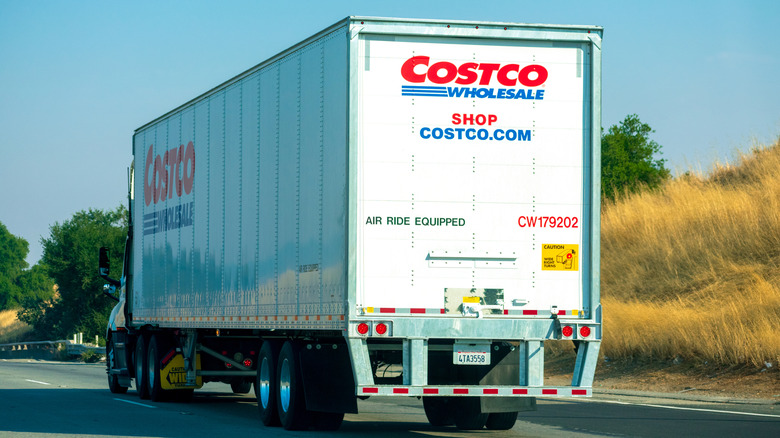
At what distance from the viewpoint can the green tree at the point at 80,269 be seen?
75.9 m

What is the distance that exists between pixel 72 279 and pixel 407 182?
224 ft

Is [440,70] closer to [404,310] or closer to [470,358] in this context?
[404,310]

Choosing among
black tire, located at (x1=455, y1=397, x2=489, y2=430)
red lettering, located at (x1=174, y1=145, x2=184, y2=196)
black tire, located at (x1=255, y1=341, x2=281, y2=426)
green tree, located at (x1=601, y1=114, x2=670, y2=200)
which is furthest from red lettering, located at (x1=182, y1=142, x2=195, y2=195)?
green tree, located at (x1=601, y1=114, x2=670, y2=200)

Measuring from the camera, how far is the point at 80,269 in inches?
2990

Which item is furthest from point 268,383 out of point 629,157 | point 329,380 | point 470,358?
point 629,157

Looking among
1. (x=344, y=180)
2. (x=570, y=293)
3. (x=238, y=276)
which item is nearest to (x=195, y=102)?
(x=238, y=276)

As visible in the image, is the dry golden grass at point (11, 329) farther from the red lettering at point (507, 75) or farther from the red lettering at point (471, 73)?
the red lettering at point (507, 75)

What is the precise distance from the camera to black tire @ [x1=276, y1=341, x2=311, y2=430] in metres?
13.1

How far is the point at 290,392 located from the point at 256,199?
295 cm

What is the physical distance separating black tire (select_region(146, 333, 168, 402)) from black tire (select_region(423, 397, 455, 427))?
19.9 ft

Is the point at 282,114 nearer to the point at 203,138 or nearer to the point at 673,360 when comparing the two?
the point at 203,138

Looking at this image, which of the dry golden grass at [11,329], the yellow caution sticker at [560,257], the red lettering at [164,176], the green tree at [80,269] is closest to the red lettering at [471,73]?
the yellow caution sticker at [560,257]

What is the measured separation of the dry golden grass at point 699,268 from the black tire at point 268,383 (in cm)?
1149

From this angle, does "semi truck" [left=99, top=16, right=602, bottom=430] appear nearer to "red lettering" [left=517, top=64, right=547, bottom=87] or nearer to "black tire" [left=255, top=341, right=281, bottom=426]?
"red lettering" [left=517, top=64, right=547, bottom=87]
